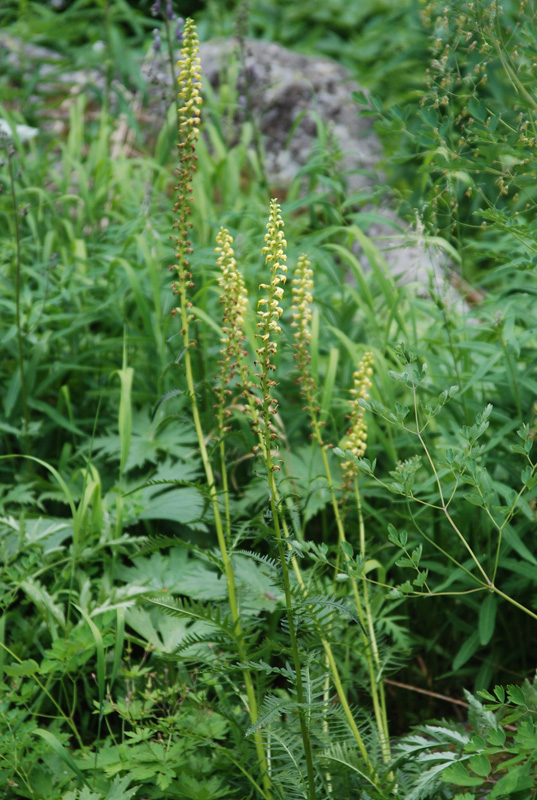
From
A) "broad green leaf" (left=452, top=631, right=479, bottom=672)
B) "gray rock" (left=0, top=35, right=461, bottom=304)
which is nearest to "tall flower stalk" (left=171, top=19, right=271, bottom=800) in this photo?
"broad green leaf" (left=452, top=631, right=479, bottom=672)

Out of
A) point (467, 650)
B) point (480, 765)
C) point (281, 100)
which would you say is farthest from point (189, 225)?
point (281, 100)

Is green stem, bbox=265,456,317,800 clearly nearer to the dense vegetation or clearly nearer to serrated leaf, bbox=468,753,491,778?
the dense vegetation

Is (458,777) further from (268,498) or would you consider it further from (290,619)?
(268,498)

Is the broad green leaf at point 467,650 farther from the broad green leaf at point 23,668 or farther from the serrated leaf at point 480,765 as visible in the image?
the broad green leaf at point 23,668

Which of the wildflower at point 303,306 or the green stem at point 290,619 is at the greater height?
the wildflower at point 303,306

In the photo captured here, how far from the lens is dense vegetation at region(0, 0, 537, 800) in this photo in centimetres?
147

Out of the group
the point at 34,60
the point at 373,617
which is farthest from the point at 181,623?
the point at 34,60

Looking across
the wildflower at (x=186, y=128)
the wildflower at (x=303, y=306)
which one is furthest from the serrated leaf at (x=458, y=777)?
the wildflower at (x=186, y=128)

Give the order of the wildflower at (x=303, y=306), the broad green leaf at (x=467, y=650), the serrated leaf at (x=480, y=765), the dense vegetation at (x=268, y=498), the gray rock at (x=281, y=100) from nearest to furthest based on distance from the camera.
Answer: the serrated leaf at (x=480, y=765), the dense vegetation at (x=268, y=498), the wildflower at (x=303, y=306), the broad green leaf at (x=467, y=650), the gray rock at (x=281, y=100)

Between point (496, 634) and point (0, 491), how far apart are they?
1.49m

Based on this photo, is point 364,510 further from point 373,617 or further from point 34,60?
point 34,60

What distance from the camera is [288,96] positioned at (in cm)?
519

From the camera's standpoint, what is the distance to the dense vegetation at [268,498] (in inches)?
57.9

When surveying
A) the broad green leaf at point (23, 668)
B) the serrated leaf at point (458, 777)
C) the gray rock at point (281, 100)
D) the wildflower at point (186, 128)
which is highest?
the wildflower at point (186, 128)
